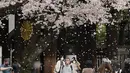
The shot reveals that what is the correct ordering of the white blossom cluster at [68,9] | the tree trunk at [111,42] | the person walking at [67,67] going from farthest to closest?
the tree trunk at [111,42] < the white blossom cluster at [68,9] < the person walking at [67,67]

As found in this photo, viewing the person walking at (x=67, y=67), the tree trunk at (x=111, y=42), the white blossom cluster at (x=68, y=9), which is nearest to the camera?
the person walking at (x=67, y=67)

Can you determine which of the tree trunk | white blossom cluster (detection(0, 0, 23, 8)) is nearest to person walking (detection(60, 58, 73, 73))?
white blossom cluster (detection(0, 0, 23, 8))

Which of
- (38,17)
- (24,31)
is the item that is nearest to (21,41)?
(24,31)

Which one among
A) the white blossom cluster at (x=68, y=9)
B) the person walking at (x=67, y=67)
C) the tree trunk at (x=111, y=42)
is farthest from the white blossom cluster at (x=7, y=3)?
the tree trunk at (x=111, y=42)

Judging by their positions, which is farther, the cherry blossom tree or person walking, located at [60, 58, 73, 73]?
the cherry blossom tree

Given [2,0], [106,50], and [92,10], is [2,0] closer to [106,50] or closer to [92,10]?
[92,10]

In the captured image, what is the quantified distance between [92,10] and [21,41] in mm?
6301

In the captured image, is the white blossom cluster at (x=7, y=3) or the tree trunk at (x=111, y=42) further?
the tree trunk at (x=111, y=42)

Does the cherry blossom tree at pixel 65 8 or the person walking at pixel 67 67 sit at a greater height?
the cherry blossom tree at pixel 65 8

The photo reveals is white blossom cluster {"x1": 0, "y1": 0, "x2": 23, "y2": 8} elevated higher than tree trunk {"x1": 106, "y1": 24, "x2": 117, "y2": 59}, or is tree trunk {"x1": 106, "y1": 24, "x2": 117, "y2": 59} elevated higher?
white blossom cluster {"x1": 0, "y1": 0, "x2": 23, "y2": 8}

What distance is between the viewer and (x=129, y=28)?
21.0 metres

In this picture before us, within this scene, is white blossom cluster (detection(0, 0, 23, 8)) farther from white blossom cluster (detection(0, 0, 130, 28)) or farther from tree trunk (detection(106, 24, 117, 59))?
tree trunk (detection(106, 24, 117, 59))

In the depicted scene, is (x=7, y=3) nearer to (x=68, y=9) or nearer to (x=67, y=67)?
(x=68, y=9)

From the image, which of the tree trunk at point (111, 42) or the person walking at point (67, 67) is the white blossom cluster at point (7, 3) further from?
the tree trunk at point (111, 42)
